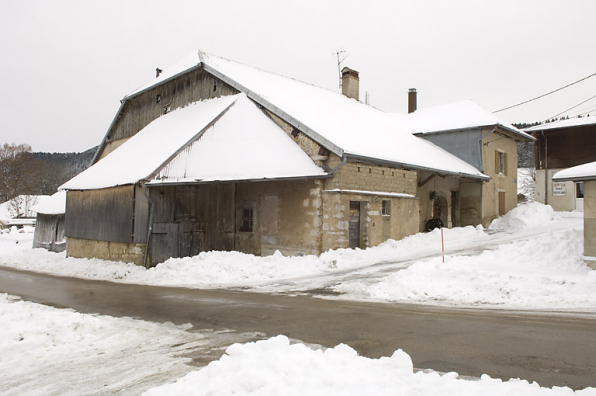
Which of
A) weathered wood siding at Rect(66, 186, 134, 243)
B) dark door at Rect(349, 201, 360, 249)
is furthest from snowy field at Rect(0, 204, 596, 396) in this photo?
weathered wood siding at Rect(66, 186, 134, 243)

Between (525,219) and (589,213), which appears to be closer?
(589,213)

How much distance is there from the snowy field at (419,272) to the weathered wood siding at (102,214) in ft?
3.70

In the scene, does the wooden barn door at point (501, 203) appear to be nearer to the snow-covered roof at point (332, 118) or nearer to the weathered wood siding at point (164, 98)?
the snow-covered roof at point (332, 118)

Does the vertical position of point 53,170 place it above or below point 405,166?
above

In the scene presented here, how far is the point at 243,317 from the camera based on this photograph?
7164 mm

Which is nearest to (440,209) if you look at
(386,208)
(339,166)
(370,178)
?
(386,208)

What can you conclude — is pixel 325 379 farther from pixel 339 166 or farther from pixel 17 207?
pixel 17 207

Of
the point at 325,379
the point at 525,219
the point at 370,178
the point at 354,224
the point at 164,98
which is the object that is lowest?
the point at 325,379

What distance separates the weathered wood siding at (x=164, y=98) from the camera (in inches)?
782

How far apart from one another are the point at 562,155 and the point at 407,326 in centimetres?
2817

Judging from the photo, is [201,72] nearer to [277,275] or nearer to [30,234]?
[277,275]

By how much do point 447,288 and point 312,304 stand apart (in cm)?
300

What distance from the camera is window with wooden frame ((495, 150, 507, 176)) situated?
25481 millimetres

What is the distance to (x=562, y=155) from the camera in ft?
94.5
